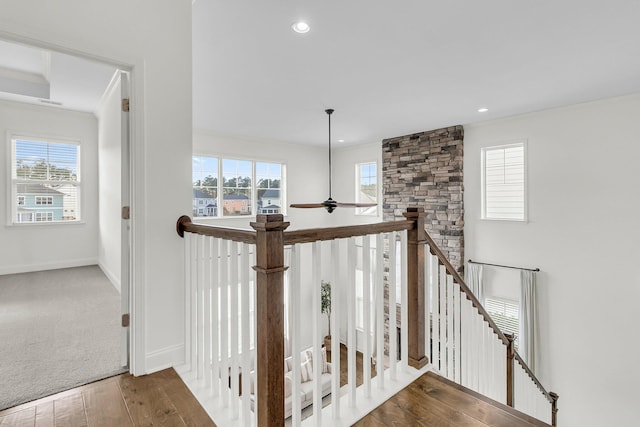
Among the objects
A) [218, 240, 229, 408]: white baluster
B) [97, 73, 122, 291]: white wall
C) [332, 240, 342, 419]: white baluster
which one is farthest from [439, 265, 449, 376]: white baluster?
[97, 73, 122, 291]: white wall

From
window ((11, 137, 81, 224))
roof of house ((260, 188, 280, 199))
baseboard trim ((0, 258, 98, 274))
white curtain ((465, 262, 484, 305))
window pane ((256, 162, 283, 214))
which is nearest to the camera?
baseboard trim ((0, 258, 98, 274))

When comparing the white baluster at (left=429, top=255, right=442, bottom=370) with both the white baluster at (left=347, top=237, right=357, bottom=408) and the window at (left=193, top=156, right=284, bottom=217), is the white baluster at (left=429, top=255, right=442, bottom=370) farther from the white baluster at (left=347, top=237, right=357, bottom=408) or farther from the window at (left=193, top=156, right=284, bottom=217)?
the window at (left=193, top=156, right=284, bottom=217)

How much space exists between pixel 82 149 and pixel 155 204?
4.35 meters

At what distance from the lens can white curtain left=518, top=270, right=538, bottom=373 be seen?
15.2 ft

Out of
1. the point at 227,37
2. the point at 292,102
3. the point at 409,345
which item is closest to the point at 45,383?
the point at 409,345

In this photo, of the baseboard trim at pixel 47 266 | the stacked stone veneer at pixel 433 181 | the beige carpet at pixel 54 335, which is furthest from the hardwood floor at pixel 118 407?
the stacked stone veneer at pixel 433 181

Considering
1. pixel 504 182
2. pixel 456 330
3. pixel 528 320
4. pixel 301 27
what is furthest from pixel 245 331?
pixel 504 182

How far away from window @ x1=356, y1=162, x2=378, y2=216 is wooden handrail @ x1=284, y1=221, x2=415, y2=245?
504 centimetres

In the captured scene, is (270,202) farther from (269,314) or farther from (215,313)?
(269,314)

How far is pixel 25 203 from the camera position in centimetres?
481

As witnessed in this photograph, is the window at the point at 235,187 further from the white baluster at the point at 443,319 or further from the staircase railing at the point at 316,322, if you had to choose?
the white baluster at the point at 443,319

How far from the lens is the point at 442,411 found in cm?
175

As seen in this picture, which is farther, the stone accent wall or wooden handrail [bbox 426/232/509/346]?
the stone accent wall

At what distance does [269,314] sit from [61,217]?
5459 mm
